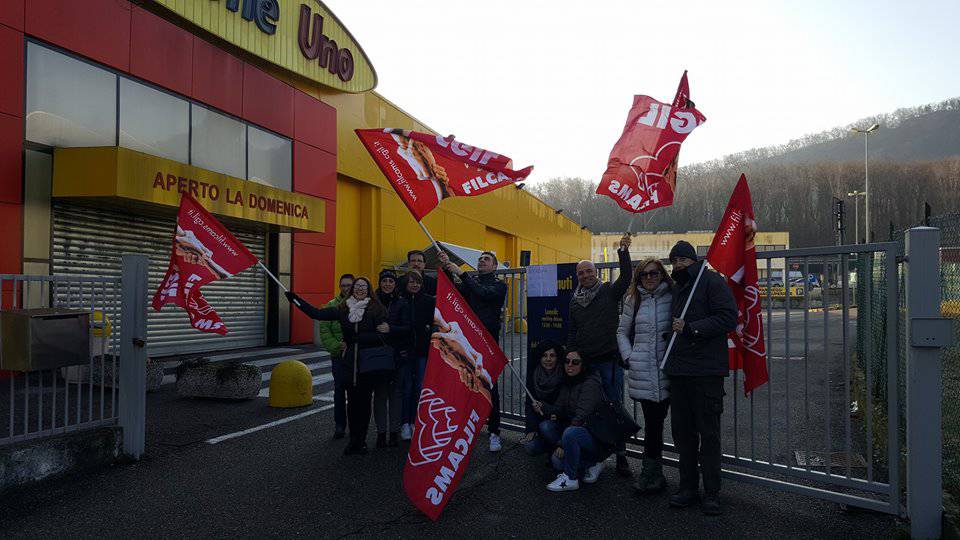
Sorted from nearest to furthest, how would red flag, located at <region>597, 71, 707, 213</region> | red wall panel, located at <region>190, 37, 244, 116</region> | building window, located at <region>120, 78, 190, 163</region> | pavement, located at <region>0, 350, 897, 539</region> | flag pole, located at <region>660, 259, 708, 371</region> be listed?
1. pavement, located at <region>0, 350, 897, 539</region>
2. flag pole, located at <region>660, 259, 708, 371</region>
3. red flag, located at <region>597, 71, 707, 213</region>
4. building window, located at <region>120, 78, 190, 163</region>
5. red wall panel, located at <region>190, 37, 244, 116</region>

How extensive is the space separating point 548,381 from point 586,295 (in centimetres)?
83

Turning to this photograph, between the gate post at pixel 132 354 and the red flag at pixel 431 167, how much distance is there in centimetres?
239

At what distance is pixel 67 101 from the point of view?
1106 centimetres

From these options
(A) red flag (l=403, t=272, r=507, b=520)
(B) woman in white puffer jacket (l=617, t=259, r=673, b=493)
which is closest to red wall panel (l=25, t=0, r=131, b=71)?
(A) red flag (l=403, t=272, r=507, b=520)

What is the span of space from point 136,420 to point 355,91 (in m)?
15.0

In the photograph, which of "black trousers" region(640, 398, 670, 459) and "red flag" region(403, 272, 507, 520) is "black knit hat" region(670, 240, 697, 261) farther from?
"red flag" region(403, 272, 507, 520)

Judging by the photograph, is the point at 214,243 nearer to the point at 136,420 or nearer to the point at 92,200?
the point at 136,420

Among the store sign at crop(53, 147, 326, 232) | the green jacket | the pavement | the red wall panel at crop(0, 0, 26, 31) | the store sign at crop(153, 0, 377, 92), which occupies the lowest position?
the pavement

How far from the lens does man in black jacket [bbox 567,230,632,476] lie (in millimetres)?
5590

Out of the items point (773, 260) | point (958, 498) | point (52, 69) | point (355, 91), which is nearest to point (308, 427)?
point (773, 260)

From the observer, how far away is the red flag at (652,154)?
5832mm

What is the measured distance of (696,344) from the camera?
4.73m

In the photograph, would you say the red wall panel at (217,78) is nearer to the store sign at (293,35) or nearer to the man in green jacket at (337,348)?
the store sign at (293,35)

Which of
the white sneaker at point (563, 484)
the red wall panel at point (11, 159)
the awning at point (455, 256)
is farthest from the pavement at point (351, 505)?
the awning at point (455, 256)
